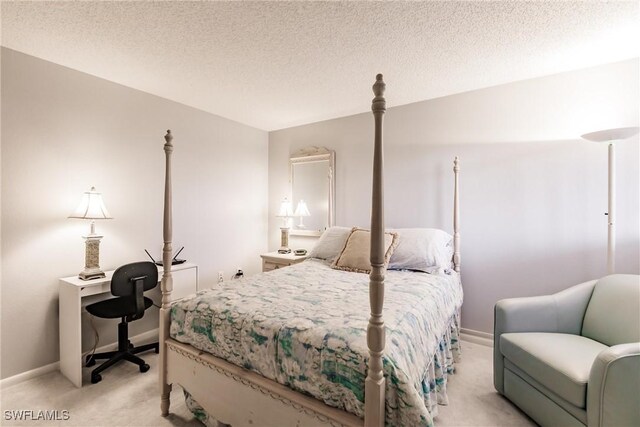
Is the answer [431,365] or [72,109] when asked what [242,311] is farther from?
[72,109]

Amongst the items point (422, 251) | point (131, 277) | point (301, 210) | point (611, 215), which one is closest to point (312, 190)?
point (301, 210)

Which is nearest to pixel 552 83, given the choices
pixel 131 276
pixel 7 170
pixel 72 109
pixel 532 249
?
pixel 532 249

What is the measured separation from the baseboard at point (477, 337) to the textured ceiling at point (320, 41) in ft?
7.64

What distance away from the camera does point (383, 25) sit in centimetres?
184

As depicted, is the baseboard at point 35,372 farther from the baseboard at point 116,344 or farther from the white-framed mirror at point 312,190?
the white-framed mirror at point 312,190

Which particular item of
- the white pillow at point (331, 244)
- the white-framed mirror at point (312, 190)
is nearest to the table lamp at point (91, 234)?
the white pillow at point (331, 244)

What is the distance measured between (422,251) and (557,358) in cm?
109

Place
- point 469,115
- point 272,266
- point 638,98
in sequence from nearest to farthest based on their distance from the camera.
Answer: point 638,98 < point 469,115 < point 272,266

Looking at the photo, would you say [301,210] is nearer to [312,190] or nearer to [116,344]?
[312,190]

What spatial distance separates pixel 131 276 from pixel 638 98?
162 inches

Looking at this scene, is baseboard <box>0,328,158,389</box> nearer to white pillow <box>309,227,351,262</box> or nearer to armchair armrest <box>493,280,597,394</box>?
white pillow <box>309,227,351,262</box>

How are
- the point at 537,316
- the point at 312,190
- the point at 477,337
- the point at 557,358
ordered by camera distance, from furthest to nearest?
the point at 312,190 < the point at 477,337 < the point at 537,316 < the point at 557,358

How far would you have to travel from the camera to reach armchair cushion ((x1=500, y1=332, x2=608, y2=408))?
1390 mm

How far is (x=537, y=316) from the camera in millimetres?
Answer: 1885
